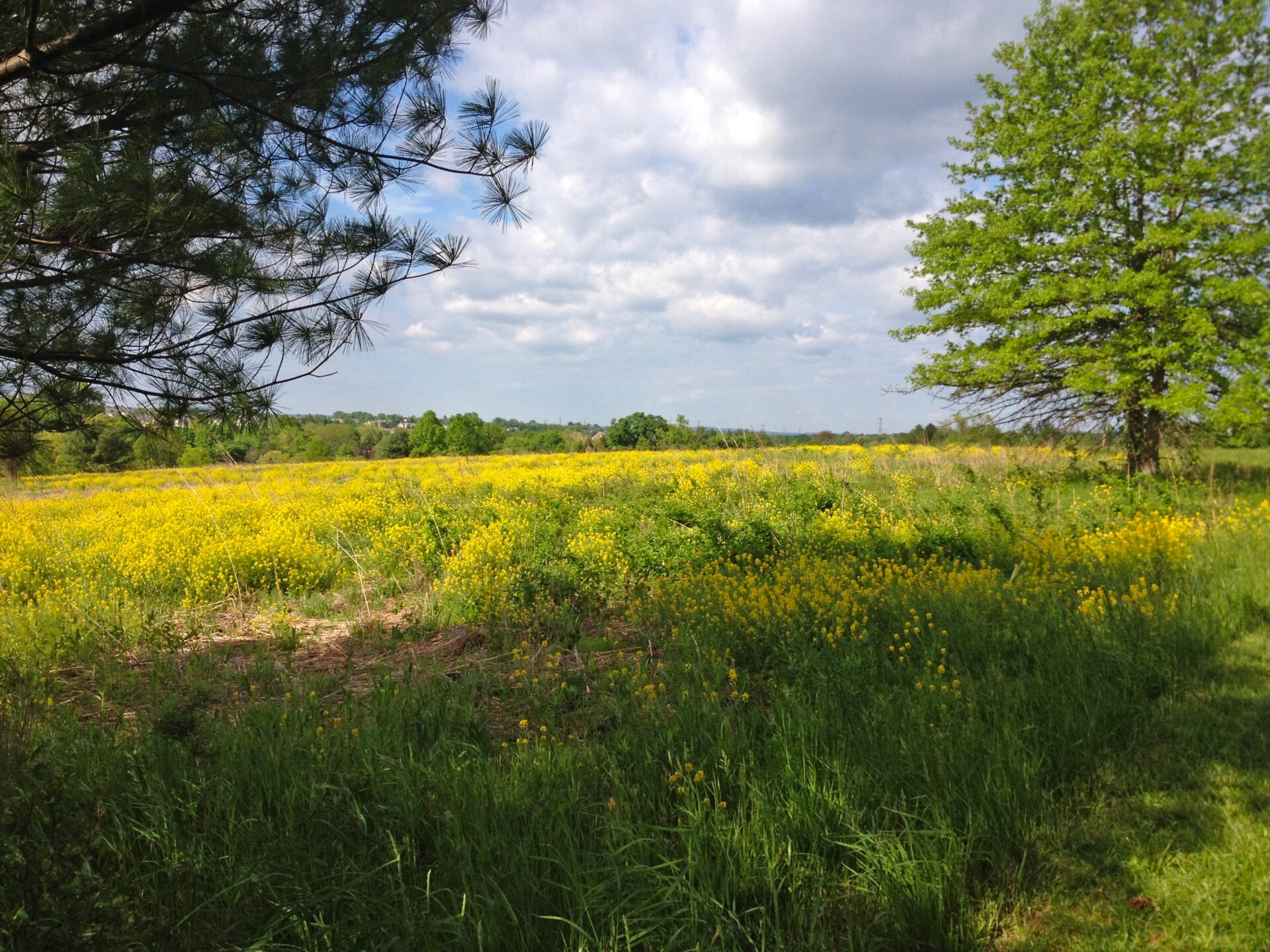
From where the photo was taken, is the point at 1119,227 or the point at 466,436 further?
the point at 466,436

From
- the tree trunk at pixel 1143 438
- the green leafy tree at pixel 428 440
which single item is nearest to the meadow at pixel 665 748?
Answer: the tree trunk at pixel 1143 438

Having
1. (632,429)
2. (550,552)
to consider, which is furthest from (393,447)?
(550,552)

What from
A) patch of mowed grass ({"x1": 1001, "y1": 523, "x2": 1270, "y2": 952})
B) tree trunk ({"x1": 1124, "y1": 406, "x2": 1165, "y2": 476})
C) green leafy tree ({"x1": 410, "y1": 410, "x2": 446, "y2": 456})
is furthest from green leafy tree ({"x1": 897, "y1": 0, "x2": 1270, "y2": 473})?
green leafy tree ({"x1": 410, "y1": 410, "x2": 446, "y2": 456})

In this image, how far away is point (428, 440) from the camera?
137ft

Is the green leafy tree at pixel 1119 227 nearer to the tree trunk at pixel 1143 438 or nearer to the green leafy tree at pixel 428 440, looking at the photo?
the tree trunk at pixel 1143 438

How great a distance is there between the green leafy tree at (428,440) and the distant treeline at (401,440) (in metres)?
0.07

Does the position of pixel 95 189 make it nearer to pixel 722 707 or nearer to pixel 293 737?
pixel 293 737

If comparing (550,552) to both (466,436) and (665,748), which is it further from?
(466,436)

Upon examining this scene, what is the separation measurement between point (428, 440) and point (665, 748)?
41212 millimetres

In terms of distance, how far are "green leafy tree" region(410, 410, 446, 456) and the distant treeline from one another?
2.6 inches

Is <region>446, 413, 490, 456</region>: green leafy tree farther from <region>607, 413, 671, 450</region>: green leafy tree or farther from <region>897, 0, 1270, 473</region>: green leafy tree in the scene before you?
<region>897, 0, 1270, 473</region>: green leafy tree

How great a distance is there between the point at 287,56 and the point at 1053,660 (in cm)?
589

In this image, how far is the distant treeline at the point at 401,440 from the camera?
13.6 ft

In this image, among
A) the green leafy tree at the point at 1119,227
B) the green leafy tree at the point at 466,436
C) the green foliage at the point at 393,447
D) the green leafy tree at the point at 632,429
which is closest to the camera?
the green leafy tree at the point at 1119,227
